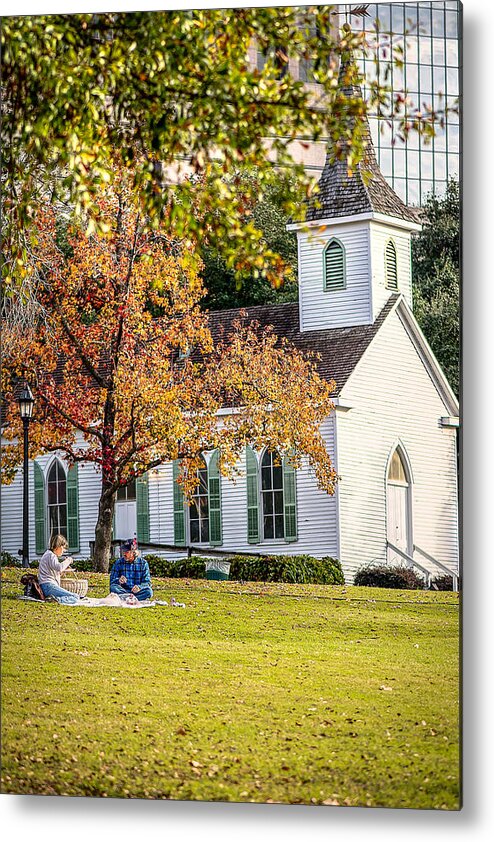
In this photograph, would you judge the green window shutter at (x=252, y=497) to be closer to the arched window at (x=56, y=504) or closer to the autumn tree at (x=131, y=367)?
the autumn tree at (x=131, y=367)

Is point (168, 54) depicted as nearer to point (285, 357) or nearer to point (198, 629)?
point (285, 357)

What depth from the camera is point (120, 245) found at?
279 inches

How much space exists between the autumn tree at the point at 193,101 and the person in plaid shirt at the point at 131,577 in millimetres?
1670

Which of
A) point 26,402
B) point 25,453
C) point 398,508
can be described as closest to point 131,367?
point 26,402

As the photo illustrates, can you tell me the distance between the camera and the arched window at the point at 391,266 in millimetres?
6727

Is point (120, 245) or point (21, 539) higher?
point (120, 245)

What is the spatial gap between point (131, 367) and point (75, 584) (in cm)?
121

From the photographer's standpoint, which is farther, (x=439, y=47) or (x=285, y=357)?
(x=285, y=357)

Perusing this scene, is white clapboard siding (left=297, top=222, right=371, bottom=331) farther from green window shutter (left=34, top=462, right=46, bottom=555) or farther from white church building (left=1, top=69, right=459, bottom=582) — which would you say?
green window shutter (left=34, top=462, right=46, bottom=555)

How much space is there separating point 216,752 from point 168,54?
3.51 metres

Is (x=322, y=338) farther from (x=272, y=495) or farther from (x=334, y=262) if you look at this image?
(x=272, y=495)

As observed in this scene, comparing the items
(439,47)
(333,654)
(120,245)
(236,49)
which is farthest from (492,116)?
(333,654)

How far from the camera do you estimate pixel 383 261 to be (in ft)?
22.3

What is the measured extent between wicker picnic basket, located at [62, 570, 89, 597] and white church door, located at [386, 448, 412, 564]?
1.64 m
